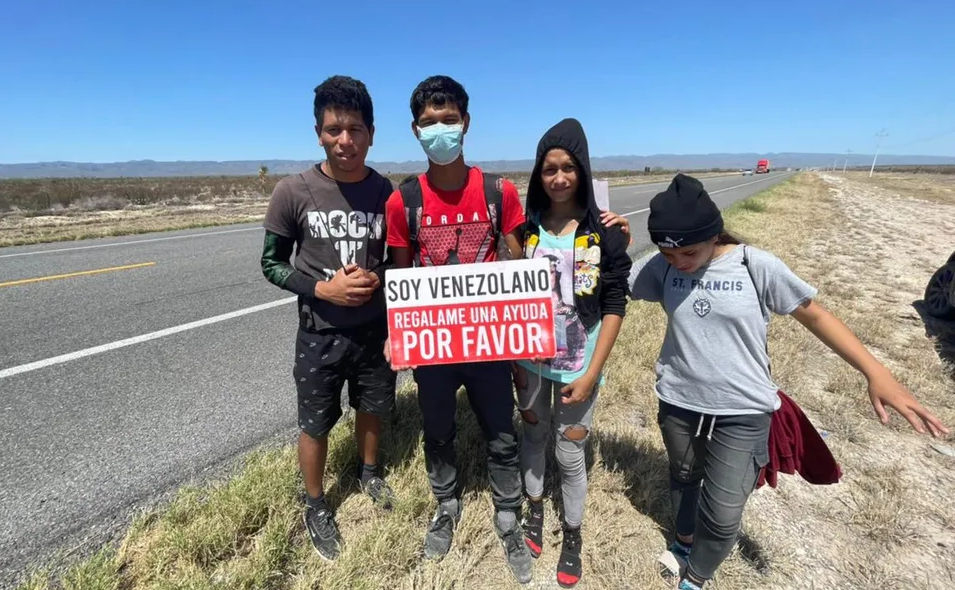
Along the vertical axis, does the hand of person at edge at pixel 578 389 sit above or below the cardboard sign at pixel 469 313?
below

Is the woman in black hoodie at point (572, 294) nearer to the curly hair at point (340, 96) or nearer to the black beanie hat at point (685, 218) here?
the black beanie hat at point (685, 218)

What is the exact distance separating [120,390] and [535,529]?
343cm

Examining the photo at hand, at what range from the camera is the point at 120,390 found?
12.3ft

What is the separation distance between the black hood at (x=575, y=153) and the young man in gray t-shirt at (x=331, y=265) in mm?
746

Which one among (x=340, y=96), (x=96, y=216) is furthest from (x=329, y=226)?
(x=96, y=216)

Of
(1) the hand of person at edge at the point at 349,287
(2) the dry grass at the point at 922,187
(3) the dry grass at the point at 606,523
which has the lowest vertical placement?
(2) the dry grass at the point at 922,187

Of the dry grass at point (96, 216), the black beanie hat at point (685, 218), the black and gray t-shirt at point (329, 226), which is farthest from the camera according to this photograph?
the dry grass at point (96, 216)

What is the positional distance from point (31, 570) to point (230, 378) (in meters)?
1.96

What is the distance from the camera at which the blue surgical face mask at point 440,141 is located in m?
1.99

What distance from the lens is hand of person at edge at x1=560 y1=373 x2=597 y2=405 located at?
6.70 feet

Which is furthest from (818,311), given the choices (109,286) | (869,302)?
(109,286)

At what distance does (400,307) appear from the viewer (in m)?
2.03

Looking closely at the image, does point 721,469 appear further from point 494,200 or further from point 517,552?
point 494,200

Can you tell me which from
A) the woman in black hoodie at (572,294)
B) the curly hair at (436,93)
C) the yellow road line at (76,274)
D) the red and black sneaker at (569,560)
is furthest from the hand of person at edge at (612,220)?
the yellow road line at (76,274)
